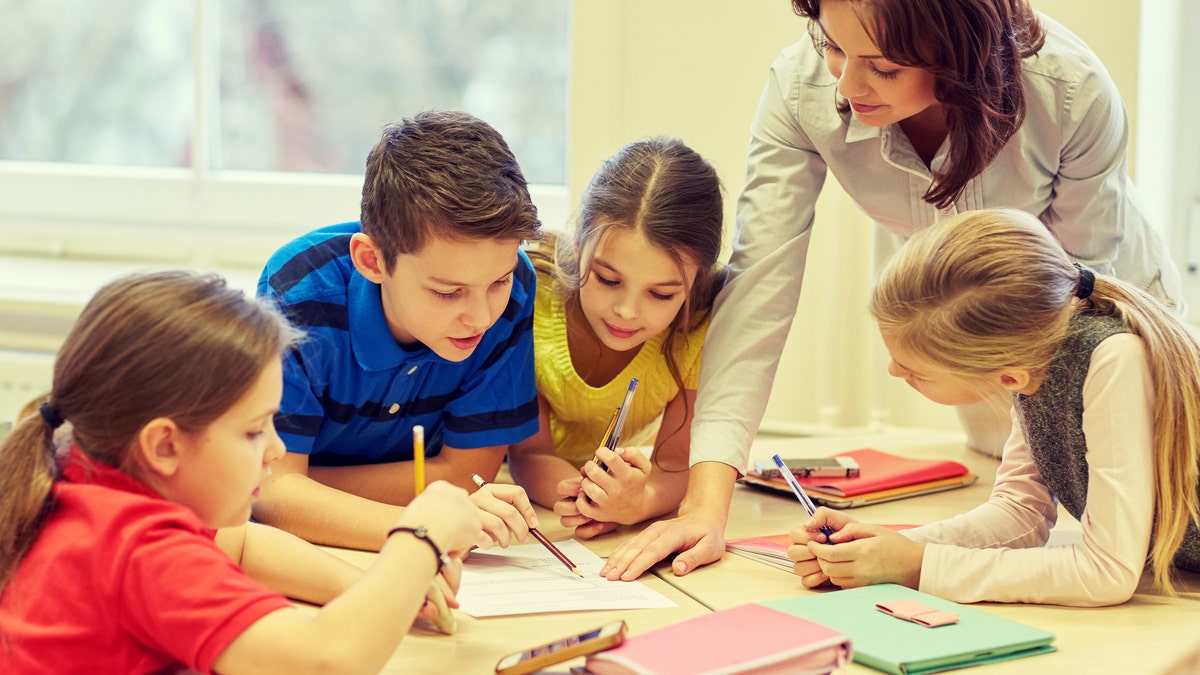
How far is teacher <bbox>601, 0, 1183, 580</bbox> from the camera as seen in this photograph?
1.38 m

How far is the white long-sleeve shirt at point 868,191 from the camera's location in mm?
1543

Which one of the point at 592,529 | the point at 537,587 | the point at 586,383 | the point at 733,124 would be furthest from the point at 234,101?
the point at 537,587

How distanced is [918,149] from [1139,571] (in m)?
0.68

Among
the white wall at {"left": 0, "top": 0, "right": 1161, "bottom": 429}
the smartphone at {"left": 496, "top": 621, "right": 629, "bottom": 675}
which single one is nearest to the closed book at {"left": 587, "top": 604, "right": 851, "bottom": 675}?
the smartphone at {"left": 496, "top": 621, "right": 629, "bottom": 675}

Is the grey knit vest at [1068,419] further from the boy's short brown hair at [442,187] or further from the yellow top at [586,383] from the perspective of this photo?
the boy's short brown hair at [442,187]

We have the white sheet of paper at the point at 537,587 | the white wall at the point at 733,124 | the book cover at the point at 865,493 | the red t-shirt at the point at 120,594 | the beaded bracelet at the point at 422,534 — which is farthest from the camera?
the white wall at the point at 733,124

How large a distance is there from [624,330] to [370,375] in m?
0.34

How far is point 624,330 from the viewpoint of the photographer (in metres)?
1.59

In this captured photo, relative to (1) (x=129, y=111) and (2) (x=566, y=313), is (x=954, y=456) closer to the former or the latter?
(2) (x=566, y=313)

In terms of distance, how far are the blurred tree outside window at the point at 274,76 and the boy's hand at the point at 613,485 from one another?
4.87ft

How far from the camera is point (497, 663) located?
3.45 ft

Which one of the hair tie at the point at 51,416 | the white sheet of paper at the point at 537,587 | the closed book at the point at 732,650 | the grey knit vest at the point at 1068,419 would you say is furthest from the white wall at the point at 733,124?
the hair tie at the point at 51,416

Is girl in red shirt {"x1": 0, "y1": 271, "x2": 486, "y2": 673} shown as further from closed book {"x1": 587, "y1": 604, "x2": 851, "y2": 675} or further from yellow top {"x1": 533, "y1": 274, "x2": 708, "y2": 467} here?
yellow top {"x1": 533, "y1": 274, "x2": 708, "y2": 467}

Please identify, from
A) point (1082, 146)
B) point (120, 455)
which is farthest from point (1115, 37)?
point (120, 455)
